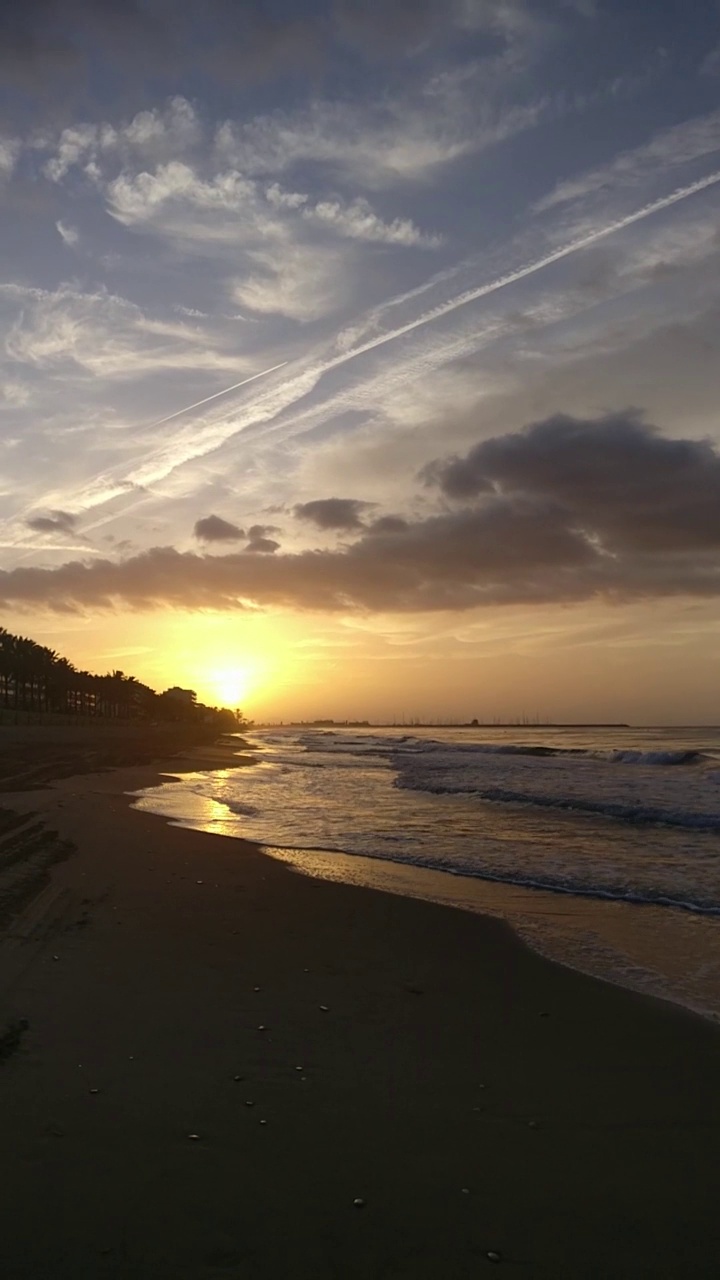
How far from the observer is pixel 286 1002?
23.4 feet

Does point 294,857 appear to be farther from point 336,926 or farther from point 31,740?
point 31,740

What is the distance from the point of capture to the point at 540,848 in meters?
16.7

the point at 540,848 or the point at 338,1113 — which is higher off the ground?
the point at 338,1113

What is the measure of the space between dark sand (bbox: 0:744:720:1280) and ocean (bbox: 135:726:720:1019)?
4.13ft

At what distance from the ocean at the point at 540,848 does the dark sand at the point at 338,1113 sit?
1258 millimetres

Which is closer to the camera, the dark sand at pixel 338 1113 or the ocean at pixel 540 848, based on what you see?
the dark sand at pixel 338 1113

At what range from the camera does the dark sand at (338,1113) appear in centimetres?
385

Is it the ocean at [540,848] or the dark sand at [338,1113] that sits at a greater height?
the dark sand at [338,1113]

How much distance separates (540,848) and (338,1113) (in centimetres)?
1236

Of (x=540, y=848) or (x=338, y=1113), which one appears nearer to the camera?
(x=338, y=1113)

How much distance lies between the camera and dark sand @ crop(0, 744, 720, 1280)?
3.85 m

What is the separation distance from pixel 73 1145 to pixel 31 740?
62006mm

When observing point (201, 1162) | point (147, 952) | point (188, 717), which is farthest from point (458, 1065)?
point (188, 717)

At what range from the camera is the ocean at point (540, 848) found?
9.61 meters
